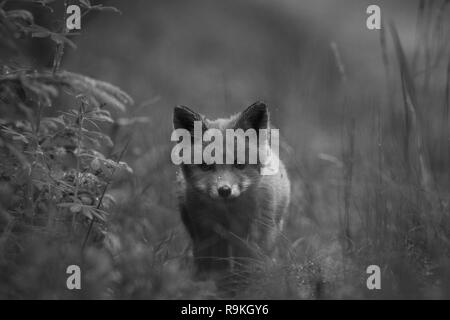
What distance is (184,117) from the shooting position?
214 inches

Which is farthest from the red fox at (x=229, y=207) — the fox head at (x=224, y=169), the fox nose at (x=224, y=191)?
the fox nose at (x=224, y=191)

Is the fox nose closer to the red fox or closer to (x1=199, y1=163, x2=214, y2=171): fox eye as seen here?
the red fox

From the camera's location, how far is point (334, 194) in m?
7.93

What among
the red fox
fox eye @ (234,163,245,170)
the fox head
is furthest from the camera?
fox eye @ (234,163,245,170)

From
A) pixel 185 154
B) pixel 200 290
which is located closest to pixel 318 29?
pixel 185 154

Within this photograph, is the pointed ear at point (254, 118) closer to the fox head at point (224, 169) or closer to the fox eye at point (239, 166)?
the fox head at point (224, 169)

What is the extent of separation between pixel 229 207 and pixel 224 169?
0.34 meters

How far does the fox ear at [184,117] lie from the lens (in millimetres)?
5363

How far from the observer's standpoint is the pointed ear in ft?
17.4

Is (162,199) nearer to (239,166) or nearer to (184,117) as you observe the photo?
(184,117)

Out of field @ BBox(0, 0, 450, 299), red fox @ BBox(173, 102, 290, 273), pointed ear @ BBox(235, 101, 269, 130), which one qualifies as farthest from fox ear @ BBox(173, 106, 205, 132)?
field @ BBox(0, 0, 450, 299)

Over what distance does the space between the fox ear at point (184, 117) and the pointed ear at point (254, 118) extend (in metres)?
0.37
